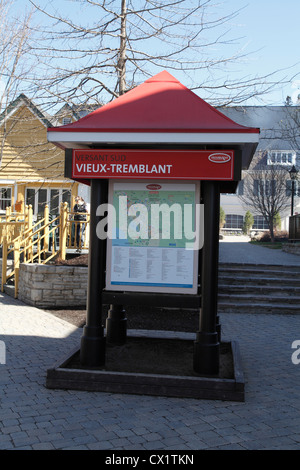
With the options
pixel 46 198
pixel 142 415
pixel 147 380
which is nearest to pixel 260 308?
pixel 147 380

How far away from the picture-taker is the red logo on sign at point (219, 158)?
500 centimetres

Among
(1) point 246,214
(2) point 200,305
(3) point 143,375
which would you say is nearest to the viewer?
(3) point 143,375

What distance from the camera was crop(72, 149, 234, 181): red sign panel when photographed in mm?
5004

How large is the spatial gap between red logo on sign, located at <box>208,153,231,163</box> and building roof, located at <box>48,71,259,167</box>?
0.53 feet

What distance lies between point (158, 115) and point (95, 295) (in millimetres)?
2120

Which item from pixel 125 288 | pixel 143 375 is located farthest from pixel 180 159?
pixel 143 375

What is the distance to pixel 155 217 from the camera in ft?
17.9

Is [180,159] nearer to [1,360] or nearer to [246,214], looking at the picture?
[1,360]

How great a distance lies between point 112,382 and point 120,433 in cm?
102

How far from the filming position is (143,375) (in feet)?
16.0

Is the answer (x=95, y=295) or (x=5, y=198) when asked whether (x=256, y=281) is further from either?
(x=5, y=198)
